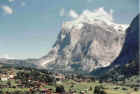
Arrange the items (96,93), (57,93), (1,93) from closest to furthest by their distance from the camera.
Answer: (1,93) → (57,93) → (96,93)

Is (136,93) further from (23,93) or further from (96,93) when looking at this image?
(23,93)

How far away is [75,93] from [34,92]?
107 ft

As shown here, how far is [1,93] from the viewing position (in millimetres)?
166750

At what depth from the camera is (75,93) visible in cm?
18550

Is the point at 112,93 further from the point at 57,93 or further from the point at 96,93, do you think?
the point at 57,93

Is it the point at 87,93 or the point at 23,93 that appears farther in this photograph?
the point at 87,93

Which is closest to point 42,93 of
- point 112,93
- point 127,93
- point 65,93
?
point 65,93

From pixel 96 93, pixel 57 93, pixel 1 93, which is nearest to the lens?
pixel 1 93

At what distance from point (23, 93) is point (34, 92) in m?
9.63

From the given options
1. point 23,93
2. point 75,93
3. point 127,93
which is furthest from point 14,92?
point 127,93

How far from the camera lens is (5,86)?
19538cm

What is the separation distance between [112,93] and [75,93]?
29438 mm

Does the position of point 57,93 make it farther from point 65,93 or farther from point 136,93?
point 136,93

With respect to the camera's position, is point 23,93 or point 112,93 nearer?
point 23,93
